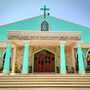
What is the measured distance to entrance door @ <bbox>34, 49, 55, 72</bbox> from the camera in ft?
52.5

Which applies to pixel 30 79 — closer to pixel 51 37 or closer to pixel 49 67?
pixel 51 37

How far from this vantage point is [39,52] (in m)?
16.3

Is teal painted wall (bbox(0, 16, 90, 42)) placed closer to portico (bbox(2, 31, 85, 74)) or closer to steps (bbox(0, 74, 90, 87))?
portico (bbox(2, 31, 85, 74))

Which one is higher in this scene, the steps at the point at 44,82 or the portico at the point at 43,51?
the portico at the point at 43,51

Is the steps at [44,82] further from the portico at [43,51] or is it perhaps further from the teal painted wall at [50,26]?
the teal painted wall at [50,26]

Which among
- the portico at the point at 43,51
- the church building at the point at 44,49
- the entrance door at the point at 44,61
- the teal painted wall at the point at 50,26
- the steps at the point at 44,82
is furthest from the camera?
the teal painted wall at the point at 50,26

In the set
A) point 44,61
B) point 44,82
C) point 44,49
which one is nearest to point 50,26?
point 44,49

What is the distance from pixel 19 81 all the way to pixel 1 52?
8.52 metres

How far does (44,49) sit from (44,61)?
1.08 m

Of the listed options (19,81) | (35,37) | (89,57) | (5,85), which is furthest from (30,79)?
(89,57)

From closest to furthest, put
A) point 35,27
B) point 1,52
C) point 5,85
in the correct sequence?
point 5,85 → point 1,52 → point 35,27

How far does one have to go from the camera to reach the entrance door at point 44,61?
630 inches

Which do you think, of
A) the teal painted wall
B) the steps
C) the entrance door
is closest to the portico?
the entrance door

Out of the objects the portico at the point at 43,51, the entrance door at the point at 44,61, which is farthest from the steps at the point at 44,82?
the entrance door at the point at 44,61
